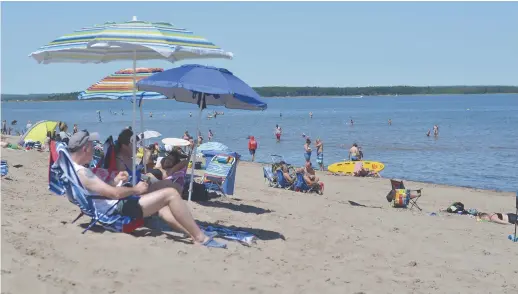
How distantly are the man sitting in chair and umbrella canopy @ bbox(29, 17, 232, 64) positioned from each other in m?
0.93

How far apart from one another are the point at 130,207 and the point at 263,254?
4.63ft

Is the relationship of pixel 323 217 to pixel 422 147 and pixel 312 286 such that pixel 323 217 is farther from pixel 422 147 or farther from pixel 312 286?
pixel 422 147

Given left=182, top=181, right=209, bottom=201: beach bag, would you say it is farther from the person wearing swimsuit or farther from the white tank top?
the white tank top

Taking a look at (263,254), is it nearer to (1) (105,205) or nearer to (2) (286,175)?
(1) (105,205)

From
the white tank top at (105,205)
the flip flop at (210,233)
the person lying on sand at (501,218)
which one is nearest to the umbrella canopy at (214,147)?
the person lying on sand at (501,218)

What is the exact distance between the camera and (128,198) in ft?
19.0

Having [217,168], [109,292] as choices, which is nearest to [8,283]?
[109,292]

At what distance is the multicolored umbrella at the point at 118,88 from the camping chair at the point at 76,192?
65.1 inches

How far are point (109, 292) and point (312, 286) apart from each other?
1839mm

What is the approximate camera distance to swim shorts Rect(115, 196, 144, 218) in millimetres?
5754

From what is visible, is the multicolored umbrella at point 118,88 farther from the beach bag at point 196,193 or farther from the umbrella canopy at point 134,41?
the beach bag at point 196,193

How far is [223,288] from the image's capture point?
16.3 ft

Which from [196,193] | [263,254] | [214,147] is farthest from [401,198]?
[263,254]

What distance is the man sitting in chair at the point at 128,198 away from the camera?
5.59m
